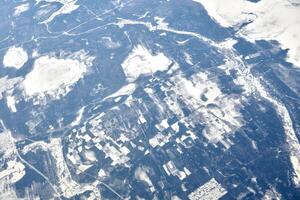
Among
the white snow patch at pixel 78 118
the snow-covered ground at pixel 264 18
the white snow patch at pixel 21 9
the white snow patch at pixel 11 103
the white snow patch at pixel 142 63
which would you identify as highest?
the snow-covered ground at pixel 264 18

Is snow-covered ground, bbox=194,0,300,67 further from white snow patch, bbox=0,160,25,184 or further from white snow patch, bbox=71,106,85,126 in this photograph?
white snow patch, bbox=0,160,25,184

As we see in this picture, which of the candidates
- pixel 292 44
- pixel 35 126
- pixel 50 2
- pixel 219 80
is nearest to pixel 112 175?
pixel 35 126

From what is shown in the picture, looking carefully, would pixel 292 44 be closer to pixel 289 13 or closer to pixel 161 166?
pixel 289 13

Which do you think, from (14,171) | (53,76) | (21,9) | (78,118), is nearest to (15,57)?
(53,76)

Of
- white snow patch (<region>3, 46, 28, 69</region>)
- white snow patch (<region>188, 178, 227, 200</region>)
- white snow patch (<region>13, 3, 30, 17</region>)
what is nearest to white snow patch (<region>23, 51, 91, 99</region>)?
A: white snow patch (<region>3, 46, 28, 69</region>)

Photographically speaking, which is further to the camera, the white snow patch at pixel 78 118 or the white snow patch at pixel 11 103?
the white snow patch at pixel 11 103

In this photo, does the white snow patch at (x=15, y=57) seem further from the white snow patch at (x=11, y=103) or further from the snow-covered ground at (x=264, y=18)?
the snow-covered ground at (x=264, y=18)

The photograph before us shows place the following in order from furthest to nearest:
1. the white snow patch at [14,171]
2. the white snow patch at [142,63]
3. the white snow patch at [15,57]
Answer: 1. the white snow patch at [15,57]
2. the white snow patch at [142,63]
3. the white snow patch at [14,171]

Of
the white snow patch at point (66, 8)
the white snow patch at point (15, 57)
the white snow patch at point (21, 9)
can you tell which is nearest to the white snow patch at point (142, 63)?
the white snow patch at point (15, 57)
